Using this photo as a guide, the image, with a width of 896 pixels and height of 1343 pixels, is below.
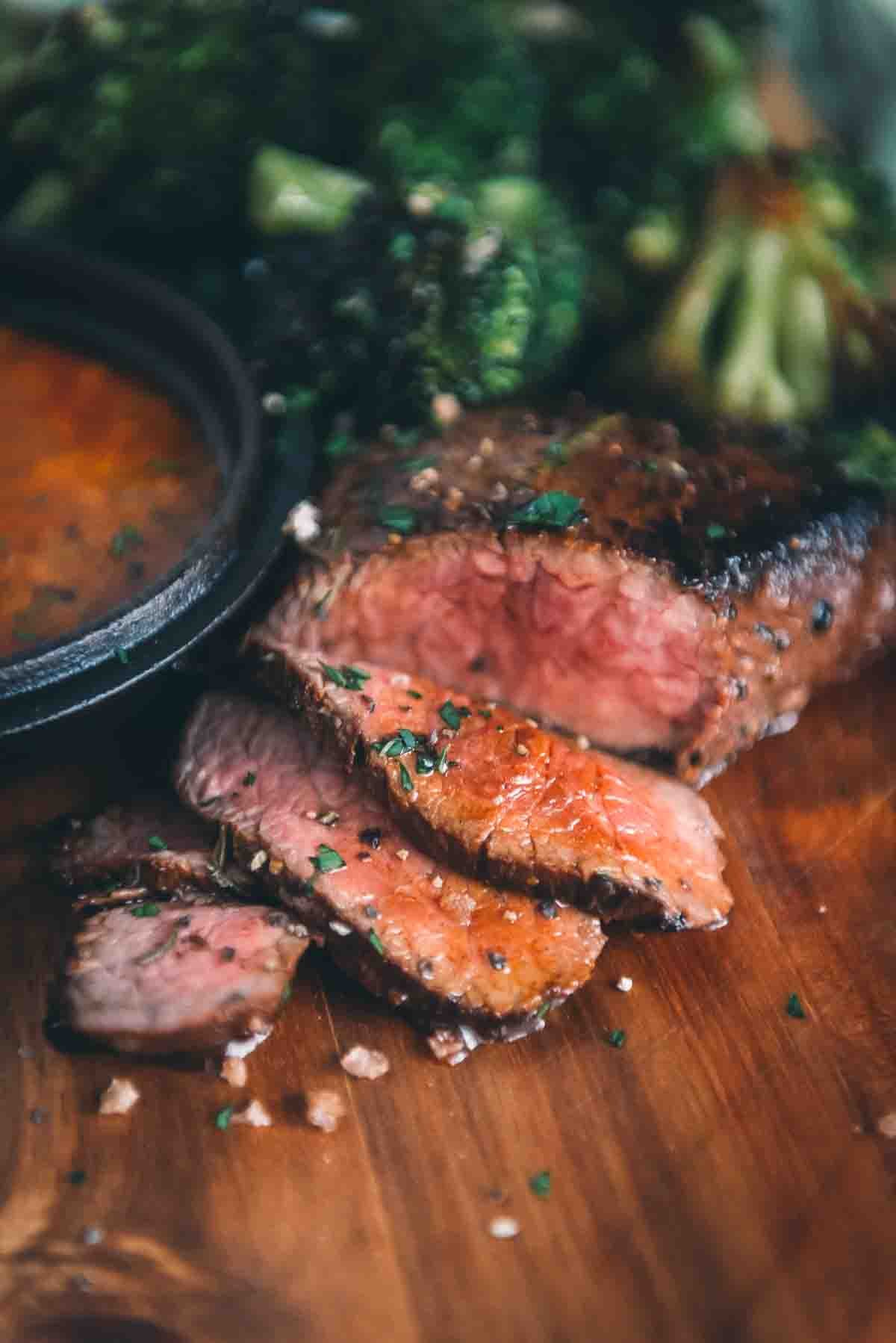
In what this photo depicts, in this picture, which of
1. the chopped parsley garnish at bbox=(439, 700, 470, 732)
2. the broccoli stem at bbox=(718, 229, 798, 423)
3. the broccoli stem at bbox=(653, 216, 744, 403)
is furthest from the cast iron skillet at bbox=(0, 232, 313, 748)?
the broccoli stem at bbox=(718, 229, 798, 423)

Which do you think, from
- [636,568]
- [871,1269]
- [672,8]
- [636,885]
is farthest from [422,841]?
[672,8]

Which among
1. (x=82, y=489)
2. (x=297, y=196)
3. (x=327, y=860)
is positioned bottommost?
(x=82, y=489)

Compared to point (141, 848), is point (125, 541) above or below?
above

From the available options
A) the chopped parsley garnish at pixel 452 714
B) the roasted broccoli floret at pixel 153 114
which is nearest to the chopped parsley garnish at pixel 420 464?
the chopped parsley garnish at pixel 452 714

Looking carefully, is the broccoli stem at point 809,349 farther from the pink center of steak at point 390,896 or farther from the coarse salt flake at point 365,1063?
the coarse salt flake at point 365,1063

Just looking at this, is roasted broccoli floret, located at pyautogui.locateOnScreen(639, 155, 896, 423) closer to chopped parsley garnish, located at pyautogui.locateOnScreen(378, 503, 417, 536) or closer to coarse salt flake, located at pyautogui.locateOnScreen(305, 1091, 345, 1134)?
chopped parsley garnish, located at pyautogui.locateOnScreen(378, 503, 417, 536)

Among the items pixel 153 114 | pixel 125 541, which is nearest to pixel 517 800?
pixel 125 541

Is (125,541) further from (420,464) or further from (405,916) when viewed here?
(405,916)
